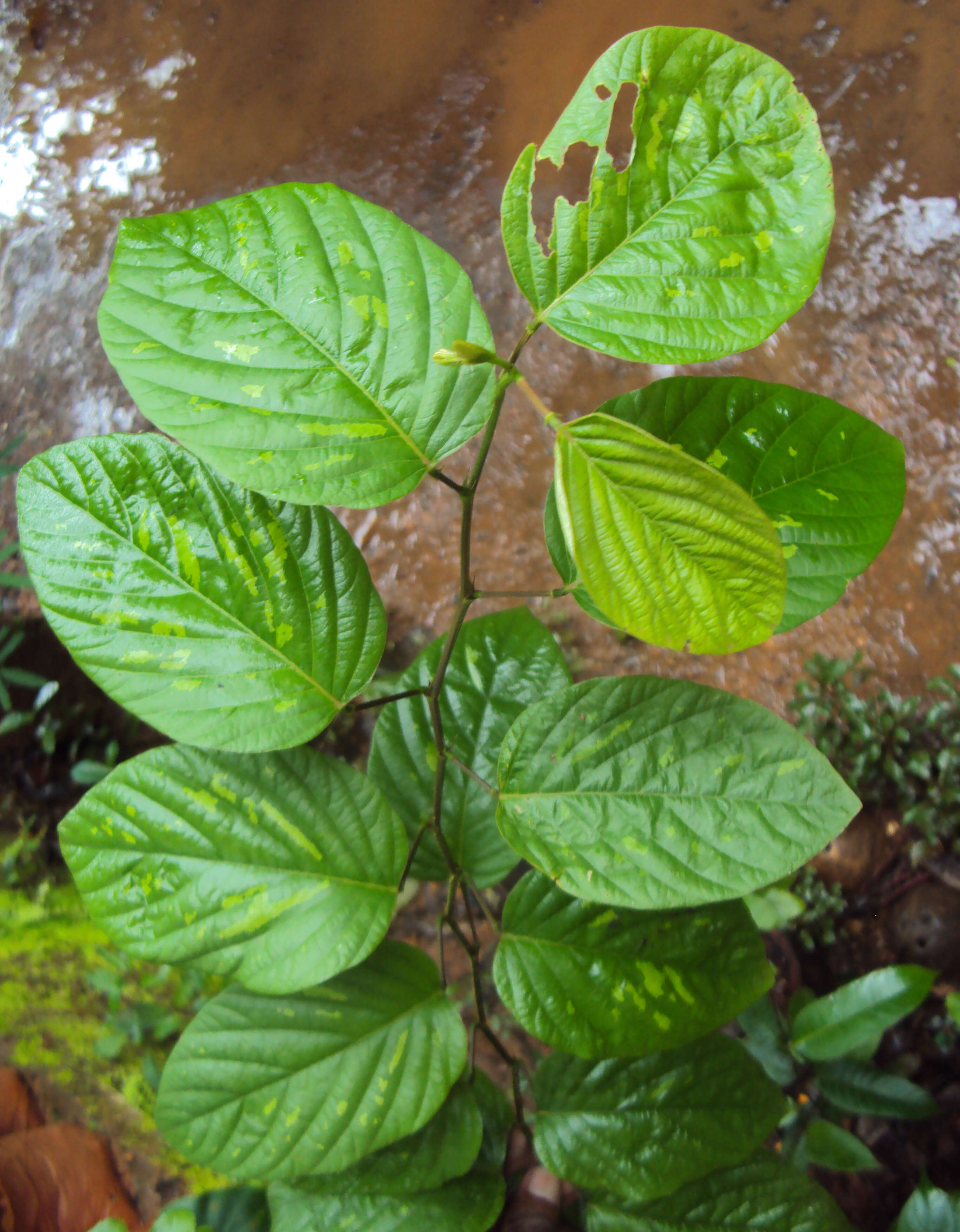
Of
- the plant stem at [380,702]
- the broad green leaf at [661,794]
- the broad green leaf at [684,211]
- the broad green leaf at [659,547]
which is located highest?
the broad green leaf at [684,211]

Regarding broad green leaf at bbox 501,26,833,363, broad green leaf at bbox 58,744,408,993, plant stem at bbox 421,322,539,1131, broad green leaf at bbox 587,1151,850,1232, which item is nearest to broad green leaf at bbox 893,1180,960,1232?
broad green leaf at bbox 587,1151,850,1232

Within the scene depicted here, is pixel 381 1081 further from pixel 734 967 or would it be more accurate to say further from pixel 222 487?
pixel 222 487

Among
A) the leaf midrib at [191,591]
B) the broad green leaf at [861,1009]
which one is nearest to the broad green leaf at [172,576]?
the leaf midrib at [191,591]

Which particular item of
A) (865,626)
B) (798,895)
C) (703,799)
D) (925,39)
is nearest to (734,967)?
(703,799)

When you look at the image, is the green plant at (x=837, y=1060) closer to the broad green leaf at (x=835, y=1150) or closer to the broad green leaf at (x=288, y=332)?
the broad green leaf at (x=835, y=1150)

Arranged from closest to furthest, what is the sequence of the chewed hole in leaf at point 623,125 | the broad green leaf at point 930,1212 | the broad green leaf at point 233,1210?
the broad green leaf at point 930,1212 < the broad green leaf at point 233,1210 < the chewed hole in leaf at point 623,125

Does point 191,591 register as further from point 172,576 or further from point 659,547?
point 659,547
